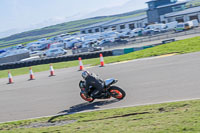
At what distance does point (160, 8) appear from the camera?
88.2 meters

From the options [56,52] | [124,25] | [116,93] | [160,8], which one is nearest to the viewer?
[116,93]

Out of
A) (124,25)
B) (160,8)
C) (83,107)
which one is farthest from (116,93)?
(124,25)

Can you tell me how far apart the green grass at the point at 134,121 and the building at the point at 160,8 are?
262 feet

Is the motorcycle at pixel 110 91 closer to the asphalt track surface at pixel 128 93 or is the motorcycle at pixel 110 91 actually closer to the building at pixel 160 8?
the asphalt track surface at pixel 128 93

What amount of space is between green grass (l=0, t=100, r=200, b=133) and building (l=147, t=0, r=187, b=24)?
7996 centimetres

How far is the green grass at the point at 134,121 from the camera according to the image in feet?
23.9

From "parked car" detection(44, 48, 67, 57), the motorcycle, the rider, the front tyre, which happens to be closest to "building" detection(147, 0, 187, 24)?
"parked car" detection(44, 48, 67, 57)

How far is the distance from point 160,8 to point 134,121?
8248 cm

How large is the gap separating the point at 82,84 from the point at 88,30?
96.2 meters

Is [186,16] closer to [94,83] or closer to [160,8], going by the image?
[160,8]

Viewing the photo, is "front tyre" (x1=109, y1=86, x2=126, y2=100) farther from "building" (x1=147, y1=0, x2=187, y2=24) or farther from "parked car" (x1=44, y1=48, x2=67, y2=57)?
"building" (x1=147, y1=0, x2=187, y2=24)

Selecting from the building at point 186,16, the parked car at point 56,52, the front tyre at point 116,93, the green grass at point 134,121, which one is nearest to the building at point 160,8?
the building at point 186,16

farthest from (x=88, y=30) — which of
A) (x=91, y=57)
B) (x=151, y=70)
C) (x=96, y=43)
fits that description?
(x=151, y=70)

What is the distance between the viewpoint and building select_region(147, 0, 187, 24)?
88.1 metres
